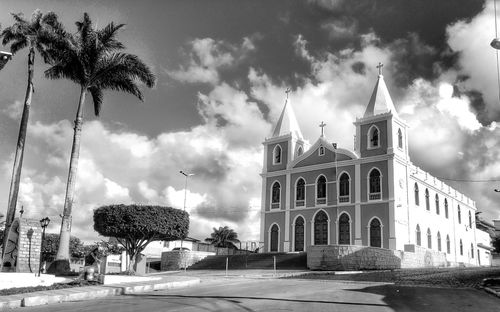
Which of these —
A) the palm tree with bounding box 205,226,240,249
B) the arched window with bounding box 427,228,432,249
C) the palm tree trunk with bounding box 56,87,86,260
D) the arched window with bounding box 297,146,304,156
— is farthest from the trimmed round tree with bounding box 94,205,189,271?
the palm tree with bounding box 205,226,240,249

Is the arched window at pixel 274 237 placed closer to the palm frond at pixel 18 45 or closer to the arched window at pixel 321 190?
the arched window at pixel 321 190

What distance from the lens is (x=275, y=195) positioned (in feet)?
150

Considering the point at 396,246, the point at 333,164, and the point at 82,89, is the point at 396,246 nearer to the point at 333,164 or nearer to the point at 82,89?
the point at 333,164

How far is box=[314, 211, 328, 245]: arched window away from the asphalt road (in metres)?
25.6

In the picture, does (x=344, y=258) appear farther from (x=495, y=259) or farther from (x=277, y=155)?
(x=495, y=259)

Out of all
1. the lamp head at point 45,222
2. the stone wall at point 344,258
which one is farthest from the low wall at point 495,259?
the lamp head at point 45,222

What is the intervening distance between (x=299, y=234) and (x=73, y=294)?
29.9 m

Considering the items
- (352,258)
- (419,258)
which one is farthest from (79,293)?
(419,258)

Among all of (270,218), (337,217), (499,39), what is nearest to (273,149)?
(270,218)

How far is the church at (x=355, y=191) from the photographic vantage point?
39.3 metres

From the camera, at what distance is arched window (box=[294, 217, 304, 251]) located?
4272 cm

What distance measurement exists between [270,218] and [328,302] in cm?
3258

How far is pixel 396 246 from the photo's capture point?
37594 mm

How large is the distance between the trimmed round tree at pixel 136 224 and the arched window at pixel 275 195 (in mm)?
22335
